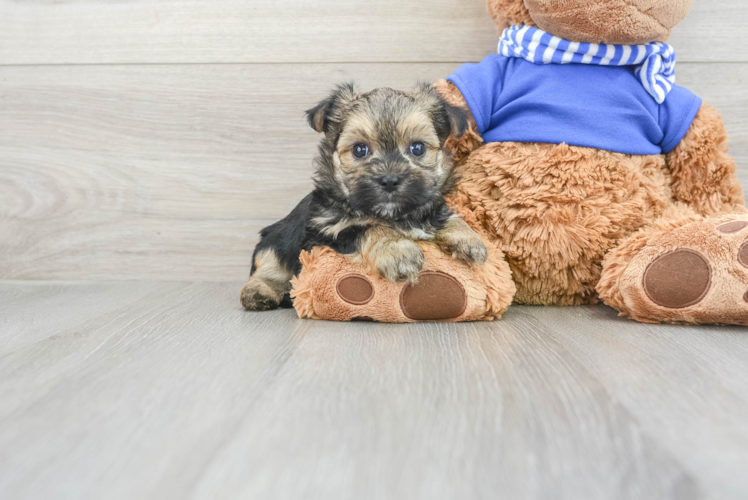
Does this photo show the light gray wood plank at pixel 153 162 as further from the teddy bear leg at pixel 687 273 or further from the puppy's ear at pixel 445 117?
the teddy bear leg at pixel 687 273

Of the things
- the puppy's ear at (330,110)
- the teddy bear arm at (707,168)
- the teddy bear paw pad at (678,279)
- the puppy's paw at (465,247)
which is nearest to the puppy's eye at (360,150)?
the puppy's ear at (330,110)

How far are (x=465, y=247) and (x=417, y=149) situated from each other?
0.36 metres

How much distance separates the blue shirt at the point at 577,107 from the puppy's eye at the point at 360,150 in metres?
0.47

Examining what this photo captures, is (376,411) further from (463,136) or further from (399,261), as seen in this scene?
(463,136)

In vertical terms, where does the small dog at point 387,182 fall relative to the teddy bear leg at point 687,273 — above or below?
above

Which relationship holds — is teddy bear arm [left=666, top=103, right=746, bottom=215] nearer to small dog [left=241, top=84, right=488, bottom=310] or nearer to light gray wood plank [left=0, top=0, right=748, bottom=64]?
light gray wood plank [left=0, top=0, right=748, bottom=64]

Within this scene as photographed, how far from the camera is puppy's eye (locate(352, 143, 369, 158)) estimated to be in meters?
1.76

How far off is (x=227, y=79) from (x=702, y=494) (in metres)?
2.32

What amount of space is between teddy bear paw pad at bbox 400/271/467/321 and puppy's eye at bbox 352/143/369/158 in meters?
0.43

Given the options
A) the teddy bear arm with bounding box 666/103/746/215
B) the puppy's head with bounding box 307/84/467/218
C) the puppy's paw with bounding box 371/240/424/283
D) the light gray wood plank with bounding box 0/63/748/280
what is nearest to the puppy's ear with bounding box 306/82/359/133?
the puppy's head with bounding box 307/84/467/218

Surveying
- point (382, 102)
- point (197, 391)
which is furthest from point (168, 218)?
point (197, 391)

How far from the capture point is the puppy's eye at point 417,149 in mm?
1775

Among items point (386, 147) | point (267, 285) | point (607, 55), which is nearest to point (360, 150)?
point (386, 147)

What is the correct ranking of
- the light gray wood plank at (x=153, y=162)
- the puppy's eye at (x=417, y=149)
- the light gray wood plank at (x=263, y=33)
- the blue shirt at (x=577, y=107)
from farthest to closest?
the light gray wood plank at (x=153, y=162), the light gray wood plank at (x=263, y=33), the blue shirt at (x=577, y=107), the puppy's eye at (x=417, y=149)
